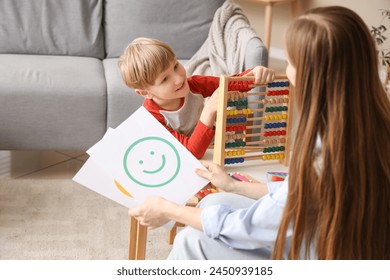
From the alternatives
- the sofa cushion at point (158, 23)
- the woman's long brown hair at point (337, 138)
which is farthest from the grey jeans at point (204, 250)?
the sofa cushion at point (158, 23)

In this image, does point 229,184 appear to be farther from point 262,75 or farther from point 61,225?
point 61,225

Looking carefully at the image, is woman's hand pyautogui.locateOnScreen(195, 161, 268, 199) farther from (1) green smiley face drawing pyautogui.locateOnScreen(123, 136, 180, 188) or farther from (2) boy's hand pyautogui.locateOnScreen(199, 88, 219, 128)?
(2) boy's hand pyautogui.locateOnScreen(199, 88, 219, 128)

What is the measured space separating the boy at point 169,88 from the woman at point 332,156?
60cm

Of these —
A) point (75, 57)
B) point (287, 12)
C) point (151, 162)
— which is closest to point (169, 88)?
point (151, 162)

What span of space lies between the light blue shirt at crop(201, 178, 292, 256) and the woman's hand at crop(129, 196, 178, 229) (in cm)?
12

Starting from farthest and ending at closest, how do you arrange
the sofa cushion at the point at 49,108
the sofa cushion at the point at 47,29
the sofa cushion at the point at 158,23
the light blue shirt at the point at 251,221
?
the sofa cushion at the point at 158,23 → the sofa cushion at the point at 47,29 → the sofa cushion at the point at 49,108 → the light blue shirt at the point at 251,221

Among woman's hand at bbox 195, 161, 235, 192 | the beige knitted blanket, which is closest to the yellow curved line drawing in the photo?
woman's hand at bbox 195, 161, 235, 192

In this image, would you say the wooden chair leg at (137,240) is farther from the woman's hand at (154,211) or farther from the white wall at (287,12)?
the white wall at (287,12)

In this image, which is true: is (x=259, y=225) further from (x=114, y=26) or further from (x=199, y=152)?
(x=114, y=26)

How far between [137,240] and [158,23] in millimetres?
1802

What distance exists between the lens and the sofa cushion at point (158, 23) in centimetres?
360

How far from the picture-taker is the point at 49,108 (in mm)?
3076
